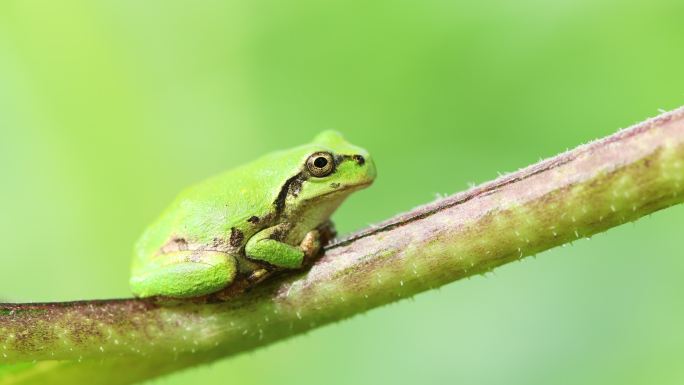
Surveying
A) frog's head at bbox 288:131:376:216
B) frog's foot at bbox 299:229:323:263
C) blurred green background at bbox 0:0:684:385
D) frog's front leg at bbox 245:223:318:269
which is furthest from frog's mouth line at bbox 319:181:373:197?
blurred green background at bbox 0:0:684:385

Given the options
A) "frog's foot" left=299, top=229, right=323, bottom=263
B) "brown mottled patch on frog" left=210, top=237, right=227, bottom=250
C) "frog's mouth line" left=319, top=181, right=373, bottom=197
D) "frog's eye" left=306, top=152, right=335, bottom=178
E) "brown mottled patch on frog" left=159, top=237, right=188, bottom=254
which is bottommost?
"frog's foot" left=299, top=229, right=323, bottom=263

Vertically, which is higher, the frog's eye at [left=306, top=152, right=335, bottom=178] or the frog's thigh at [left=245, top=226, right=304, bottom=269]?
the frog's eye at [left=306, top=152, right=335, bottom=178]

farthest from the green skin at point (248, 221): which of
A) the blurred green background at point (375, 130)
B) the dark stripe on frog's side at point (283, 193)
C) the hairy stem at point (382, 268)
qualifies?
the blurred green background at point (375, 130)

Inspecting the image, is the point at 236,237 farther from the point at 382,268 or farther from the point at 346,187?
the point at 382,268

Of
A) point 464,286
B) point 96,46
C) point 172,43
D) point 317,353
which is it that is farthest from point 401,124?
point 96,46

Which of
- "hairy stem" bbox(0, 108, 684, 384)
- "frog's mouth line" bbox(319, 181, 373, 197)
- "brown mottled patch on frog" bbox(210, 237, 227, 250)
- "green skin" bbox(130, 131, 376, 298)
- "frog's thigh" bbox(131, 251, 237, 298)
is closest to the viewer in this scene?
"hairy stem" bbox(0, 108, 684, 384)

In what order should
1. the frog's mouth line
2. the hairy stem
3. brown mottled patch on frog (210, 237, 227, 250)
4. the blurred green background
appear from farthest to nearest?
the blurred green background
the frog's mouth line
brown mottled patch on frog (210, 237, 227, 250)
the hairy stem

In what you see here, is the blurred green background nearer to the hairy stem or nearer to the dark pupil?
the dark pupil

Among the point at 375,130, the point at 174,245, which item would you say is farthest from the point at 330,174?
the point at 375,130

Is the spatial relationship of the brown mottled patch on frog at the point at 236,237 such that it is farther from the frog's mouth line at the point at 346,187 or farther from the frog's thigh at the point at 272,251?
the frog's mouth line at the point at 346,187
